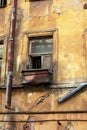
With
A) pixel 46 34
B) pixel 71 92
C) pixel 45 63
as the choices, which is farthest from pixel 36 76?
pixel 46 34

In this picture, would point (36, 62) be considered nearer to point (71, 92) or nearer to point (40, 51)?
point (40, 51)

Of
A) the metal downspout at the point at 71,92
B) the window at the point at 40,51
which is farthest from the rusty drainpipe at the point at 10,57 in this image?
the metal downspout at the point at 71,92

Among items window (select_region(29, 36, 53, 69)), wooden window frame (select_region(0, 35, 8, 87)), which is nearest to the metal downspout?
window (select_region(29, 36, 53, 69))

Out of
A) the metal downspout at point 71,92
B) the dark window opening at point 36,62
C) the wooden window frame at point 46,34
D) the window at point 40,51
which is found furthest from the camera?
the dark window opening at point 36,62

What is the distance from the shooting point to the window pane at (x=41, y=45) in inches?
474

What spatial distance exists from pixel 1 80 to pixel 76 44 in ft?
9.14

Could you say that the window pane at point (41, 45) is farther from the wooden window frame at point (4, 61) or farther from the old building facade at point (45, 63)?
the wooden window frame at point (4, 61)

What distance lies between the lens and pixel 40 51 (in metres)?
12.1

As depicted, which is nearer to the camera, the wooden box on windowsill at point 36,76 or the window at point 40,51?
the wooden box on windowsill at point 36,76

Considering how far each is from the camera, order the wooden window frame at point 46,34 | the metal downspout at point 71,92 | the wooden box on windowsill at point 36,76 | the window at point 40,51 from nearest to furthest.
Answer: the metal downspout at point 71,92, the wooden box on windowsill at point 36,76, the wooden window frame at point 46,34, the window at point 40,51

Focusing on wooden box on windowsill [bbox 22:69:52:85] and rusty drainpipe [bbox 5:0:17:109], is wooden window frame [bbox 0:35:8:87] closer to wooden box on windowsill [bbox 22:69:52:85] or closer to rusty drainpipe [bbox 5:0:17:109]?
rusty drainpipe [bbox 5:0:17:109]

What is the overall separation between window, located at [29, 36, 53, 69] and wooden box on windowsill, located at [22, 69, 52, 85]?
0.48 meters

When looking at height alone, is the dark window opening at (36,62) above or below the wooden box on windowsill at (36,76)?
above

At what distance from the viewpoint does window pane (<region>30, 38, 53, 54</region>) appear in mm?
12028
